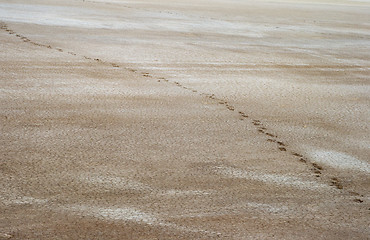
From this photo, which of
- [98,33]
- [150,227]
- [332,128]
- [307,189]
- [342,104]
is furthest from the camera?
[98,33]

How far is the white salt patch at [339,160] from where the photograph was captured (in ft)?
19.5

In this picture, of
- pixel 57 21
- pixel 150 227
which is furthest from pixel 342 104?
pixel 57 21

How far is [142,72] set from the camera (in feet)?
33.0

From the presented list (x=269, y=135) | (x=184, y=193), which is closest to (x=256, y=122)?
(x=269, y=135)

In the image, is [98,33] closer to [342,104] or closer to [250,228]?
[342,104]

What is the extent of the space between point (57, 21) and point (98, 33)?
8.80 feet

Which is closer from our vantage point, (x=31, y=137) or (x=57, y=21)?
(x=31, y=137)

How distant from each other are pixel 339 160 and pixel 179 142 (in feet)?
4.93

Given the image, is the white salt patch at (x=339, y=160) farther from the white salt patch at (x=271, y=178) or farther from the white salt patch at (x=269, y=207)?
the white salt patch at (x=269, y=207)

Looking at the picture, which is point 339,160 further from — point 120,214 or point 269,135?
point 120,214

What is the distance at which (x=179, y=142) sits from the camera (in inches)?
252

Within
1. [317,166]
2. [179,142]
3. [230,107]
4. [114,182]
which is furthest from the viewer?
[230,107]

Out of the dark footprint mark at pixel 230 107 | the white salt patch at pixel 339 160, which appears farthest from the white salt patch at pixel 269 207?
the dark footprint mark at pixel 230 107

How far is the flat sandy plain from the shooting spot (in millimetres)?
4512
